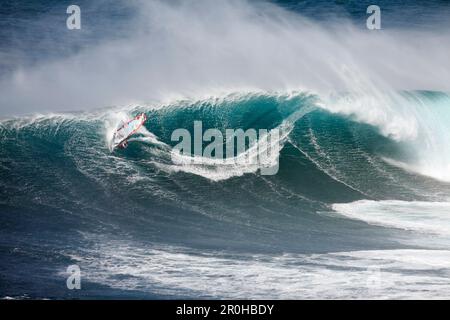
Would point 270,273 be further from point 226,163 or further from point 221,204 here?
point 226,163

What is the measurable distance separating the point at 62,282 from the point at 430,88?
319 inches

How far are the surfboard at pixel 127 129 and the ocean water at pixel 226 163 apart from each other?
150 mm

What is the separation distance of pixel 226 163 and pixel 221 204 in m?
1.09

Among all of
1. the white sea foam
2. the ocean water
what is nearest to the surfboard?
the ocean water

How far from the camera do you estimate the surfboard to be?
9.70m

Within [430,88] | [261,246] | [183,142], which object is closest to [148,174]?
[183,142]

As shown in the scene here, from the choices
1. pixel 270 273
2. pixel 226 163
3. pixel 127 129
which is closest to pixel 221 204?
pixel 226 163

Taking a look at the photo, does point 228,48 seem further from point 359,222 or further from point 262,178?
point 359,222

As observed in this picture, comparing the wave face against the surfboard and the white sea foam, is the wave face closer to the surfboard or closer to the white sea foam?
the white sea foam

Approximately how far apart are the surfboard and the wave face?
0.52 feet

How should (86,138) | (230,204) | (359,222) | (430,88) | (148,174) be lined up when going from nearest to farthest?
(359,222) → (230,204) → (148,174) → (86,138) → (430,88)

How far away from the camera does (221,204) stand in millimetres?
8492

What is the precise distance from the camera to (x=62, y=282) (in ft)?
18.9
